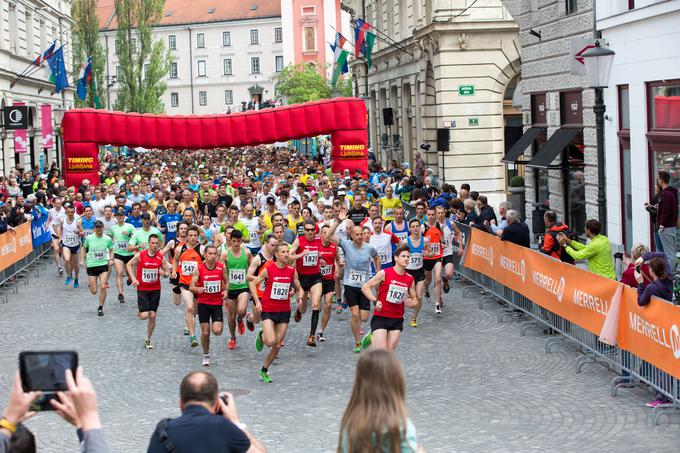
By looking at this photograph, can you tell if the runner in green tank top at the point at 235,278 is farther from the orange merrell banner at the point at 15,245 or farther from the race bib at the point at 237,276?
the orange merrell banner at the point at 15,245

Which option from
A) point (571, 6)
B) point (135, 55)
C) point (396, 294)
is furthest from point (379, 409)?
point (135, 55)

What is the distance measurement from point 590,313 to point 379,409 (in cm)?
878

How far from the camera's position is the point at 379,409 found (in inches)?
197

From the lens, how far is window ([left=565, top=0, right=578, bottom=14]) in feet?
78.0

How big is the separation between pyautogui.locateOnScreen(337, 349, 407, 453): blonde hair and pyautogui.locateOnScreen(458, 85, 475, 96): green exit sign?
30.4 meters

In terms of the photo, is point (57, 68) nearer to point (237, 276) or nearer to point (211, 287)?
point (237, 276)

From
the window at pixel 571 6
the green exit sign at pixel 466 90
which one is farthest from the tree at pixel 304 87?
the window at pixel 571 6

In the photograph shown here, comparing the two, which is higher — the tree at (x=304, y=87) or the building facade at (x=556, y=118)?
the tree at (x=304, y=87)

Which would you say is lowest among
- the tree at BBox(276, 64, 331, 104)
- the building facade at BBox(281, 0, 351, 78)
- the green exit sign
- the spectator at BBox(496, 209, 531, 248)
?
the spectator at BBox(496, 209, 531, 248)

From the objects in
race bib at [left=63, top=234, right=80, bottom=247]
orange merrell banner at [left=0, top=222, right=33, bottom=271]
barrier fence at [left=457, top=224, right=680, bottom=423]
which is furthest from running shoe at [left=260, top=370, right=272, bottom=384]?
race bib at [left=63, top=234, right=80, bottom=247]

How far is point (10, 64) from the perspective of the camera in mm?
43875

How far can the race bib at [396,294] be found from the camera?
526 inches

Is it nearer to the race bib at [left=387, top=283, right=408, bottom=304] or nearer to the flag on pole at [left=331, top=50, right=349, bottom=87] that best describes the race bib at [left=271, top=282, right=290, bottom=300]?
the race bib at [left=387, top=283, right=408, bottom=304]

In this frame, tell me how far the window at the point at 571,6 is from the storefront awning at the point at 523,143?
358 cm
